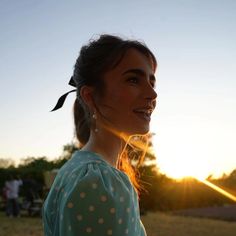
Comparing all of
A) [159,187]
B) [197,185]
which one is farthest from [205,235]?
[197,185]

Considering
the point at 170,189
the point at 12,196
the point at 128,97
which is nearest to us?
the point at 128,97

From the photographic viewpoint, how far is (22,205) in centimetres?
1792

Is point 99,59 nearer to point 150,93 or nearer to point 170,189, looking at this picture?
point 150,93

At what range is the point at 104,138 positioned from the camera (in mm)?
1465

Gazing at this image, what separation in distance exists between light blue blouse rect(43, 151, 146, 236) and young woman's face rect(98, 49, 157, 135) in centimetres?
26

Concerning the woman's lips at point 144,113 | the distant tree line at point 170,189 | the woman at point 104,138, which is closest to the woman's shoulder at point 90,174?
the woman at point 104,138

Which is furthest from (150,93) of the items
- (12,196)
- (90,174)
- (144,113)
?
(12,196)

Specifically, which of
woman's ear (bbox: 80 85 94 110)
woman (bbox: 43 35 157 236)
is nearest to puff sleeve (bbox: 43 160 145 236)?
woman (bbox: 43 35 157 236)

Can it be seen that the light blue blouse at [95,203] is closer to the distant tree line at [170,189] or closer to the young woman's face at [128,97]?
the young woman's face at [128,97]

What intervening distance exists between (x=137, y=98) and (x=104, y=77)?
15 centimetres

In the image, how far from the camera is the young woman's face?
141 centimetres

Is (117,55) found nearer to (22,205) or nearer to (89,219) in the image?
(89,219)

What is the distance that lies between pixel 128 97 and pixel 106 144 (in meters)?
0.20

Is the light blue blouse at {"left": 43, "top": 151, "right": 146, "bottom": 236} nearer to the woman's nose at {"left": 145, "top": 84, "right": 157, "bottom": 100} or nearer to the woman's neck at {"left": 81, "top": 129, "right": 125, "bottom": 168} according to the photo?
the woman's neck at {"left": 81, "top": 129, "right": 125, "bottom": 168}
